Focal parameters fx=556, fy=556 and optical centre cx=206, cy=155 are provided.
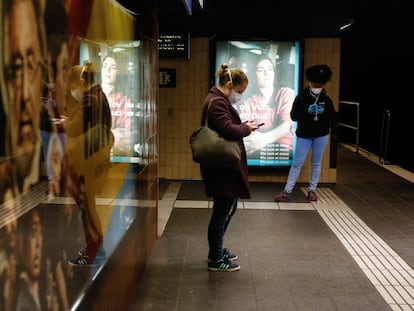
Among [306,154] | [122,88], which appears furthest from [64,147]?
[306,154]

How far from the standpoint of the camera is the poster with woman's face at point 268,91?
26.7ft

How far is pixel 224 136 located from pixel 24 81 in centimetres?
253

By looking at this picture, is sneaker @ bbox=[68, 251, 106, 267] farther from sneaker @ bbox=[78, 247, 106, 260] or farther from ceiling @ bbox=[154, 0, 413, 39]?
ceiling @ bbox=[154, 0, 413, 39]

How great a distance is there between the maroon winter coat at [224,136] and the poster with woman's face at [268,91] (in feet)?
12.9

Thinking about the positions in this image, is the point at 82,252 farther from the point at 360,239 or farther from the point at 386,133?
the point at 386,133

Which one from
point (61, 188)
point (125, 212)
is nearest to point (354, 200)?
point (125, 212)

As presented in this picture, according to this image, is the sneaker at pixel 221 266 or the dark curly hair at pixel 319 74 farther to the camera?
the dark curly hair at pixel 319 74

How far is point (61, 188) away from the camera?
2.27m

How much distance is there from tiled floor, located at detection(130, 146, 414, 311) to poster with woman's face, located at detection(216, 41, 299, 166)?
0.72 metres

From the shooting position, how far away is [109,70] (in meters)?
3.23

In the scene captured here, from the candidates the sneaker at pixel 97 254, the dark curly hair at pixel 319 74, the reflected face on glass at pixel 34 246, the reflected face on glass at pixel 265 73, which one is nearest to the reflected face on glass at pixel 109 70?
the sneaker at pixel 97 254

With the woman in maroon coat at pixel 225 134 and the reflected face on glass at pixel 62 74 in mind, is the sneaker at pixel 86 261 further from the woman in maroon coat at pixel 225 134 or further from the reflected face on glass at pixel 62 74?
the woman in maroon coat at pixel 225 134

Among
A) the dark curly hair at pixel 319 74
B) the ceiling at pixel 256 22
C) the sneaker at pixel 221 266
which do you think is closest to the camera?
the sneaker at pixel 221 266

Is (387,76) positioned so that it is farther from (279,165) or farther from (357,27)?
(279,165)
